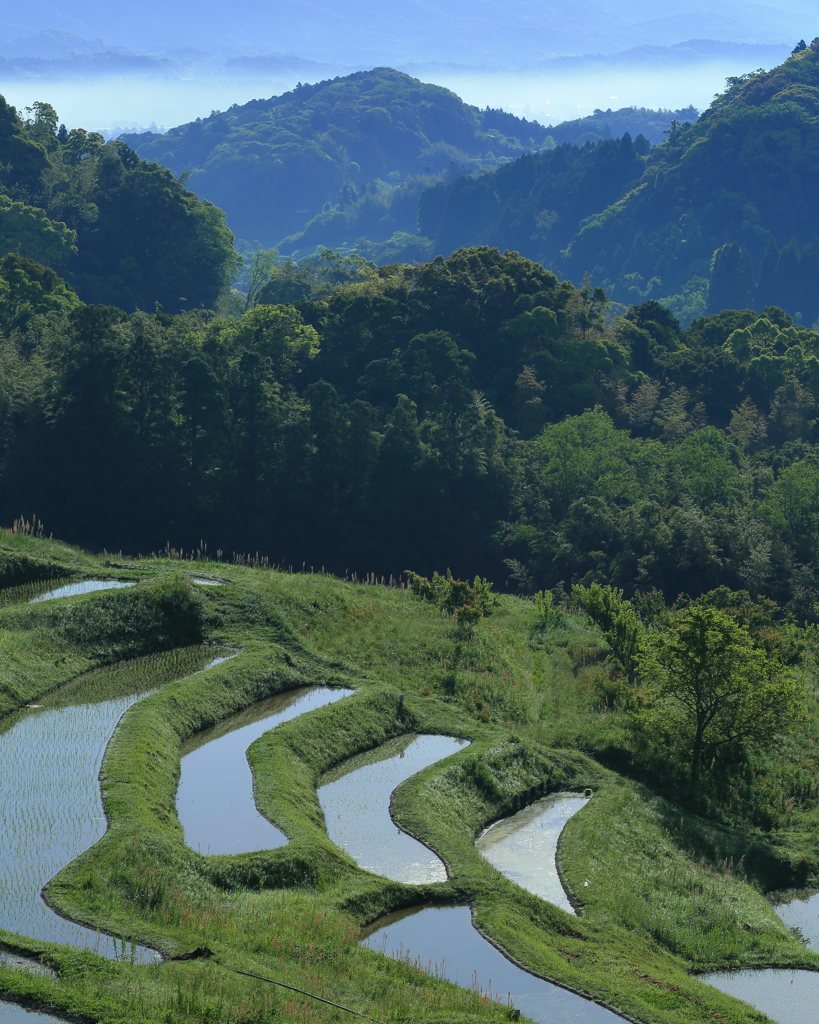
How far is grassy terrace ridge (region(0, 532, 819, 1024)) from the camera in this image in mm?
17094

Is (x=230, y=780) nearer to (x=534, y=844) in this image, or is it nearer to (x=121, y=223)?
(x=534, y=844)

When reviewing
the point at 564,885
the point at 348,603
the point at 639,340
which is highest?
the point at 639,340

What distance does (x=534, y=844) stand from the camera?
84.9 ft

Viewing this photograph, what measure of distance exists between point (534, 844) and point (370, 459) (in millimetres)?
34783

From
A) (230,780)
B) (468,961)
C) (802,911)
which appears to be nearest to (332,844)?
(230,780)

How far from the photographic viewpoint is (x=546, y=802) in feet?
93.1

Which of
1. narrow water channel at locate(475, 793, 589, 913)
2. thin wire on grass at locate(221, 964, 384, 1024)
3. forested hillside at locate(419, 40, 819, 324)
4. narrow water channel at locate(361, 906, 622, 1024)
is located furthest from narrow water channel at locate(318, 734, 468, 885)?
forested hillside at locate(419, 40, 819, 324)

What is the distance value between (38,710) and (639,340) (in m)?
56.7

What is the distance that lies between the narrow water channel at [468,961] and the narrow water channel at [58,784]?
4964mm

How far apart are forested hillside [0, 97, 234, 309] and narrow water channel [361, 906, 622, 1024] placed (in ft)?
259

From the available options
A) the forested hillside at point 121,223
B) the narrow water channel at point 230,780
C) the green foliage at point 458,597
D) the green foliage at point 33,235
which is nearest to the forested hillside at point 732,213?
the forested hillside at point 121,223

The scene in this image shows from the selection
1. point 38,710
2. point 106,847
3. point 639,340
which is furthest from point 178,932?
point 639,340

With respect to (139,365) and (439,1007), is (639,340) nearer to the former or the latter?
(139,365)

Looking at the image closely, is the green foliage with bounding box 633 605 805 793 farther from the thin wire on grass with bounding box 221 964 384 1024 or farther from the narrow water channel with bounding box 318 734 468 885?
the thin wire on grass with bounding box 221 964 384 1024
